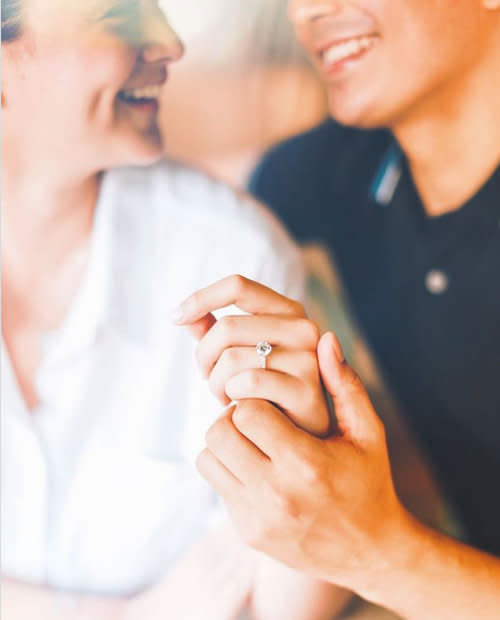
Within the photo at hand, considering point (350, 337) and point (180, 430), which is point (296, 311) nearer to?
point (180, 430)

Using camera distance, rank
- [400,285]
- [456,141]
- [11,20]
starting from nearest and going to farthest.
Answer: [11,20]
[456,141]
[400,285]

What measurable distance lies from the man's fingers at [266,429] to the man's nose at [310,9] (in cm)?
34

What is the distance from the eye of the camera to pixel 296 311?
1.68ft

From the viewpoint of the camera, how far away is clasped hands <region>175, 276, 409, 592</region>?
48cm

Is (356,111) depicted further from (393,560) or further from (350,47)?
(393,560)

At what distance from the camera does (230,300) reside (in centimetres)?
49

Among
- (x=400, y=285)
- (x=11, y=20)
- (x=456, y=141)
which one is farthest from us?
(x=400, y=285)

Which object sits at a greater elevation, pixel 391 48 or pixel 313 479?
pixel 391 48

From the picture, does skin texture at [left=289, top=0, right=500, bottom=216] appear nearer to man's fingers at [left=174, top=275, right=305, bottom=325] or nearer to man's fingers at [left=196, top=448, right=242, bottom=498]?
man's fingers at [left=174, top=275, right=305, bottom=325]

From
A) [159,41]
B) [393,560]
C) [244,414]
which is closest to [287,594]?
[393,560]

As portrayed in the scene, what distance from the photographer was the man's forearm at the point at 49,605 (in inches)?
21.2

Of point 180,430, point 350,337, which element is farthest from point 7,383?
point 350,337

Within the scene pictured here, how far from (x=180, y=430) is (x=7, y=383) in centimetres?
15

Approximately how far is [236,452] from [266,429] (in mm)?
29
